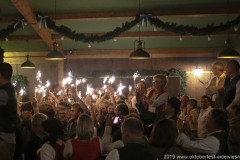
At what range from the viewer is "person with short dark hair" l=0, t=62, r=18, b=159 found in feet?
11.4

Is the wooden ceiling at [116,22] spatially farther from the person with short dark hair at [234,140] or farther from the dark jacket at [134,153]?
the dark jacket at [134,153]

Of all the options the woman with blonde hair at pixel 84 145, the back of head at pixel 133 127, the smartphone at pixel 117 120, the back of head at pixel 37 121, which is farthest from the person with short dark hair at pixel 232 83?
the back of head at pixel 37 121

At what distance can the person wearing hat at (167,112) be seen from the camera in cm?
442

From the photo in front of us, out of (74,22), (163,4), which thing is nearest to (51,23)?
(74,22)

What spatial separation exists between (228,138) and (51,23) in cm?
623

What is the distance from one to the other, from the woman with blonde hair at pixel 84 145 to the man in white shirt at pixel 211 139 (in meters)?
0.82

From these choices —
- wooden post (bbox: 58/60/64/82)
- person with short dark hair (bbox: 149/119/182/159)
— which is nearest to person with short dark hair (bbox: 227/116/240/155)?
person with short dark hair (bbox: 149/119/182/159)

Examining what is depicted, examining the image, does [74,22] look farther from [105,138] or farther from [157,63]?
[105,138]

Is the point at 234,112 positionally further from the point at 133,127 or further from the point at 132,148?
the point at 132,148

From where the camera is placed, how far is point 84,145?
11.7 ft

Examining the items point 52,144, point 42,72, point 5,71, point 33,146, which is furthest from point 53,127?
point 42,72

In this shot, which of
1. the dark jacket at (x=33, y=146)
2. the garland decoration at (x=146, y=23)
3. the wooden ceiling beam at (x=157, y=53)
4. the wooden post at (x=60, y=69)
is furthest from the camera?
the wooden post at (x=60, y=69)

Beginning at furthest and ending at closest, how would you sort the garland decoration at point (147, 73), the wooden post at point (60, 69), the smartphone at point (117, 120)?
1. the wooden post at point (60, 69)
2. the garland decoration at point (147, 73)
3. the smartphone at point (117, 120)

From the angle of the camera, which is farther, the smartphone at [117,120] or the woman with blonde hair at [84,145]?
the smartphone at [117,120]
